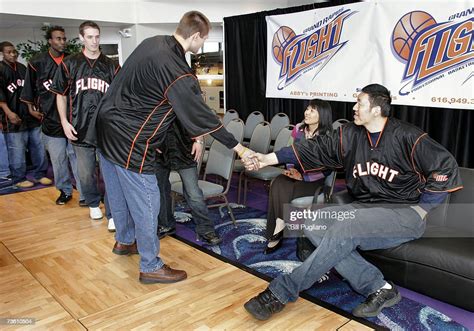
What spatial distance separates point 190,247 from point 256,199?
160 centimetres

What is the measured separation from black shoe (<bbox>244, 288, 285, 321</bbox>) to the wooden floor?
0.06m

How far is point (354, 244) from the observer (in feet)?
8.05

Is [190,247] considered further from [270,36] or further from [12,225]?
[270,36]

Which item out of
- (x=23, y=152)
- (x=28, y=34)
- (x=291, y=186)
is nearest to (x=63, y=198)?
(x=23, y=152)

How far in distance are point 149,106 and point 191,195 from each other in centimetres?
Answer: 118

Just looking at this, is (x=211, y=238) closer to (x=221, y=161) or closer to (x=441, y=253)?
(x=221, y=161)

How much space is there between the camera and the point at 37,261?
320 cm

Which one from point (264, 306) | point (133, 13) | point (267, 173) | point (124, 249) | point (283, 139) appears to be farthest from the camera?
point (133, 13)

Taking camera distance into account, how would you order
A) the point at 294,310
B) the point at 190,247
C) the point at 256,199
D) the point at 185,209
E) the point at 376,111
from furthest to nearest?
the point at 256,199, the point at 185,209, the point at 190,247, the point at 376,111, the point at 294,310

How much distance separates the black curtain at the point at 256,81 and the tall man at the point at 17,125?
3526 mm

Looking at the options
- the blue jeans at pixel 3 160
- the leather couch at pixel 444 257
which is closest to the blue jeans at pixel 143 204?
the leather couch at pixel 444 257

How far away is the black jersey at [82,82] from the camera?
3633 millimetres

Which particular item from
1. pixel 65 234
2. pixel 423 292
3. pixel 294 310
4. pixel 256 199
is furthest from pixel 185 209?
pixel 423 292

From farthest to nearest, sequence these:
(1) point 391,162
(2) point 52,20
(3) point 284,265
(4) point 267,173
Result: (2) point 52,20 → (4) point 267,173 → (3) point 284,265 → (1) point 391,162
